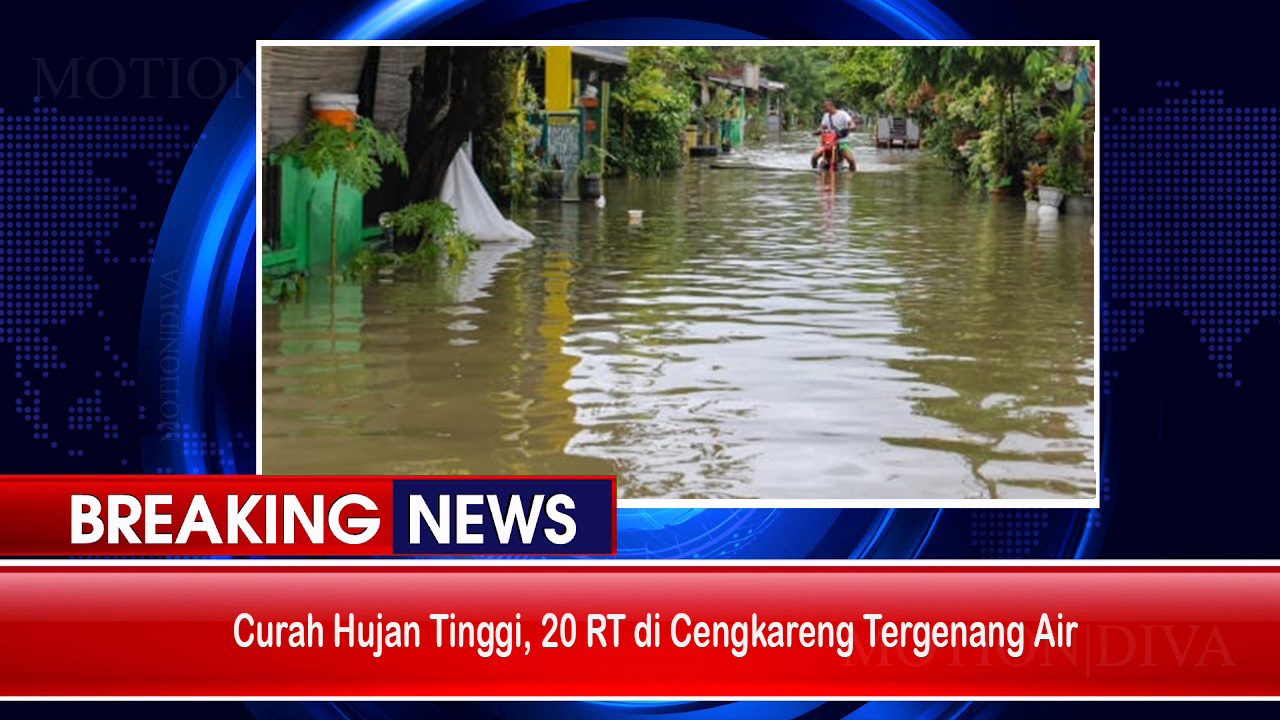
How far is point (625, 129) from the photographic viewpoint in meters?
28.1

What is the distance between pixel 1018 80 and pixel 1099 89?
16.8 m

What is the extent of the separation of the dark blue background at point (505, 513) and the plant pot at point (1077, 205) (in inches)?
623

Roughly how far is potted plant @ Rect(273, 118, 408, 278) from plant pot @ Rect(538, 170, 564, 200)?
9.00m

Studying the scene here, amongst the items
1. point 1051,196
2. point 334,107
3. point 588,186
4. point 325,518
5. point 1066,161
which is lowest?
point 325,518

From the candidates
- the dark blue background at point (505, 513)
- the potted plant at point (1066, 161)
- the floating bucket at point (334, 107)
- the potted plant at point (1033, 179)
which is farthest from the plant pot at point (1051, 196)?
the dark blue background at point (505, 513)

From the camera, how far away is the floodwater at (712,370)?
22.2 feet

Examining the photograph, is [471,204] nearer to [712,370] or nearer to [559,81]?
[559,81]

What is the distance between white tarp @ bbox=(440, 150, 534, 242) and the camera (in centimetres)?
1527

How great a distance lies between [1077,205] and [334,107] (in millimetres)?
10023

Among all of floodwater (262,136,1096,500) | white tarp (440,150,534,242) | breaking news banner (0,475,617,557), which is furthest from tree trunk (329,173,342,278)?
A: breaking news banner (0,475,617,557)

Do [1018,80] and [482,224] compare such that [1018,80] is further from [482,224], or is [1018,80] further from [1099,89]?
[1099,89]

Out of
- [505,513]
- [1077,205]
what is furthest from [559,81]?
[505,513]

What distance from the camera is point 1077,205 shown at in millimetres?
19766

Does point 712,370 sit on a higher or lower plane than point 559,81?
lower
